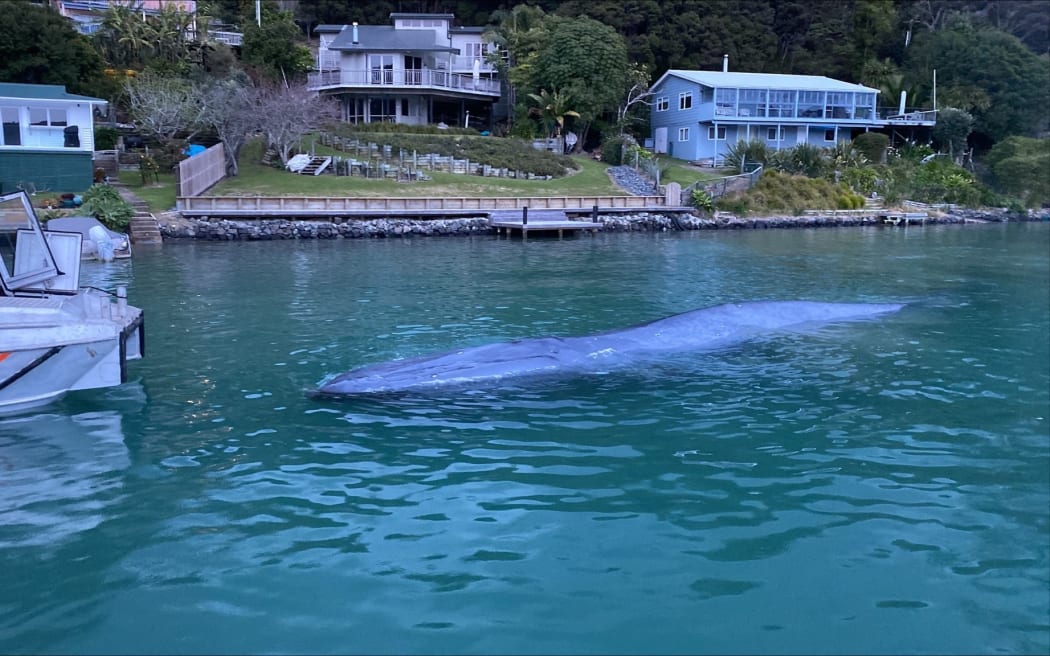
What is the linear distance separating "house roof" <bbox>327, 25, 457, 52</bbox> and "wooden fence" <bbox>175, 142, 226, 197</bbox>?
59.1 ft

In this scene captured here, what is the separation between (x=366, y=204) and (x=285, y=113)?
7222 mm

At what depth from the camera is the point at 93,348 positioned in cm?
1020

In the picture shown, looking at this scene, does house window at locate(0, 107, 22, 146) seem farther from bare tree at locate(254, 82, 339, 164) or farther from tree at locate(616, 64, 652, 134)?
tree at locate(616, 64, 652, 134)

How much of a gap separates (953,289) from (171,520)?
19831 mm

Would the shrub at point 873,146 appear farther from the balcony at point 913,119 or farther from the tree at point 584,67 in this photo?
the tree at point 584,67

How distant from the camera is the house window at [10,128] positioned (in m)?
32.6

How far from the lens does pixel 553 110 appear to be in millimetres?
52094

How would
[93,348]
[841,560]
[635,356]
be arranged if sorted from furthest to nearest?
[635,356], [93,348], [841,560]

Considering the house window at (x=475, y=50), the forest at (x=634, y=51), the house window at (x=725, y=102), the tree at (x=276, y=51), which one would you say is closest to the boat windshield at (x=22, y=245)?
the forest at (x=634, y=51)

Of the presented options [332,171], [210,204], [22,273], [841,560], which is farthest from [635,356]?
[332,171]

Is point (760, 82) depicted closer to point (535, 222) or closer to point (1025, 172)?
point (1025, 172)

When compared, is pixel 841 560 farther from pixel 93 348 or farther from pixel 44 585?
pixel 93 348

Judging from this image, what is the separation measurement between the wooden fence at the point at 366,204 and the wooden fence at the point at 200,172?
3.75ft

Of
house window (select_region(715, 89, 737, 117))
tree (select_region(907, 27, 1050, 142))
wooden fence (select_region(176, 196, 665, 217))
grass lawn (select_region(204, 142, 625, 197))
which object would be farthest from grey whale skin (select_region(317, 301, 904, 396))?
tree (select_region(907, 27, 1050, 142))
